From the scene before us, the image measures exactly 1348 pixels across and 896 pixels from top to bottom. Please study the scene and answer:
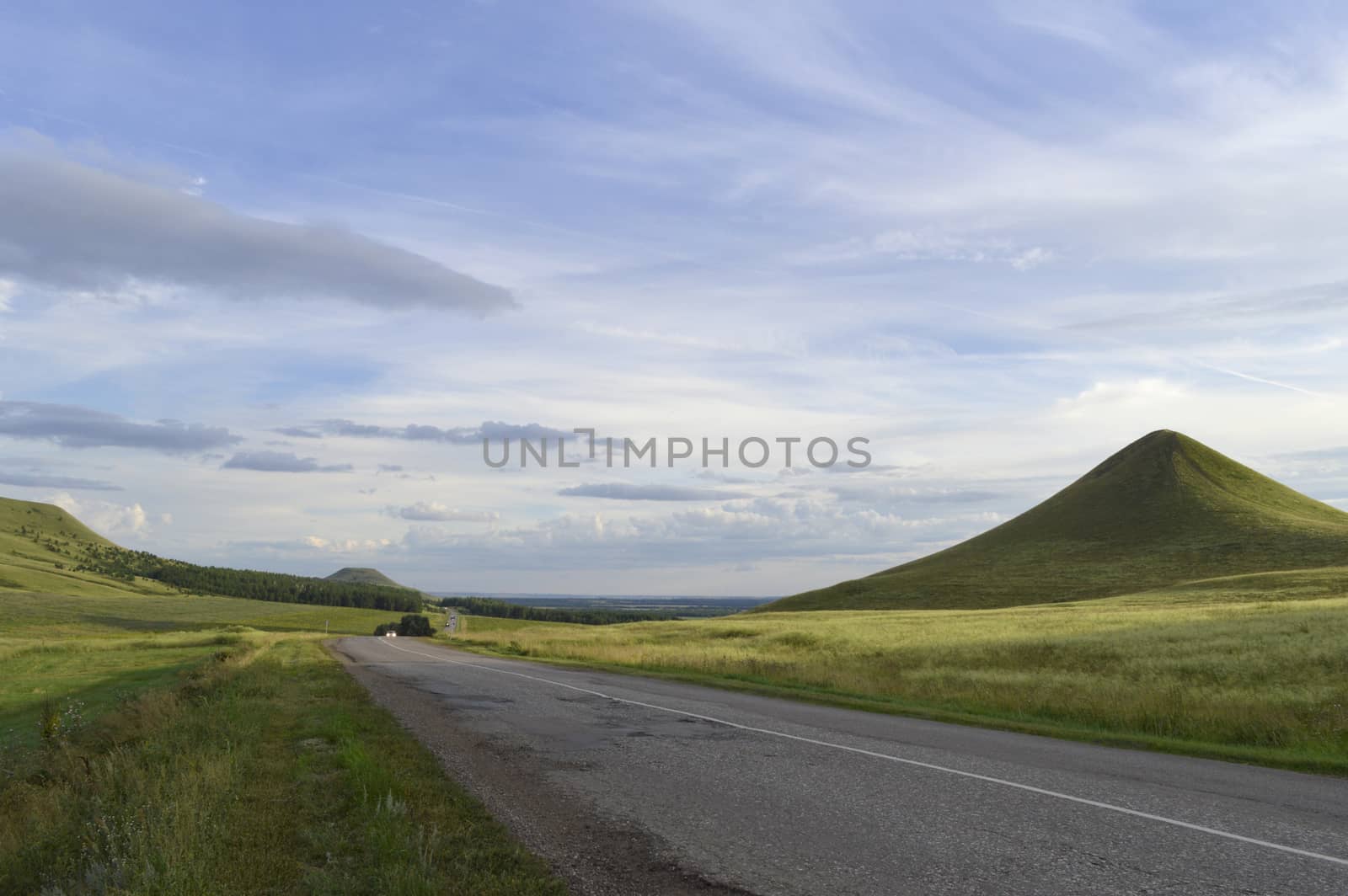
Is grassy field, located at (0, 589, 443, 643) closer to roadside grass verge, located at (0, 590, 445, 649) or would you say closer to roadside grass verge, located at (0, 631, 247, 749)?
roadside grass verge, located at (0, 590, 445, 649)

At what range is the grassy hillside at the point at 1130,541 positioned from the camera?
327ft

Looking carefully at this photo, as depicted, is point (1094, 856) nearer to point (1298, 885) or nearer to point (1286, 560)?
Answer: point (1298, 885)

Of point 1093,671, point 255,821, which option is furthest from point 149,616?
point 255,821

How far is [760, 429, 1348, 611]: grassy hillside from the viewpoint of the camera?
99750 millimetres

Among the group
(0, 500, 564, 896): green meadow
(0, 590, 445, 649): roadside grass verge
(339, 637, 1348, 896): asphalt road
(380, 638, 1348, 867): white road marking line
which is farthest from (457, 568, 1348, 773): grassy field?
(0, 590, 445, 649): roadside grass verge

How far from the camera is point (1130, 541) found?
12569 cm

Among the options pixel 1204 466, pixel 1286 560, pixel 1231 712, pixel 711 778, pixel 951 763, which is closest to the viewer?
pixel 711 778

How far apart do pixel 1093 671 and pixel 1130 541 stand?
374 feet

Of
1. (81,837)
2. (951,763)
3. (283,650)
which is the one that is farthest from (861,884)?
(283,650)

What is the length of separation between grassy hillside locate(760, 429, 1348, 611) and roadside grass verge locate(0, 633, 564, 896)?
9401 centimetres

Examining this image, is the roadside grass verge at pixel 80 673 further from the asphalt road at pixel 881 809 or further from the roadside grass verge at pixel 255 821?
the asphalt road at pixel 881 809

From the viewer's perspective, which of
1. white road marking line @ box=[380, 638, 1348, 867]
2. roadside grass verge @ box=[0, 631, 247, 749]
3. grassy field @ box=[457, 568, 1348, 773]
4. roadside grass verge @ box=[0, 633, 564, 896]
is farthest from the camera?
roadside grass verge @ box=[0, 631, 247, 749]

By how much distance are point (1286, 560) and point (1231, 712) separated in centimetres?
10028

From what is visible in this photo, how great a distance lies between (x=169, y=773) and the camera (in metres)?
9.94
